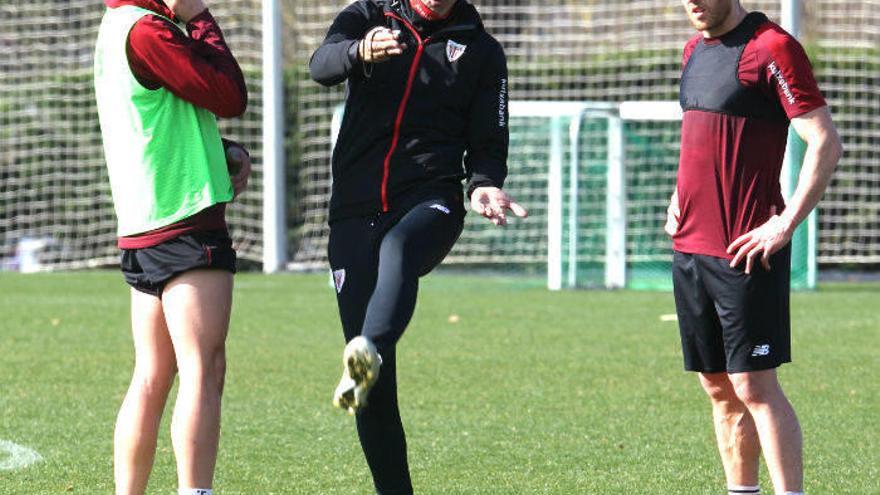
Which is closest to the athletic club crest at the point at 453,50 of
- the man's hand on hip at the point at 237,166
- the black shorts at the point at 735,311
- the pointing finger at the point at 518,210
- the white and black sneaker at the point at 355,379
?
the pointing finger at the point at 518,210

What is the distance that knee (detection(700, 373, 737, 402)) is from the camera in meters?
5.35

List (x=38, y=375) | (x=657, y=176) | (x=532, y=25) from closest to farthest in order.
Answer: (x=38, y=375), (x=657, y=176), (x=532, y=25)

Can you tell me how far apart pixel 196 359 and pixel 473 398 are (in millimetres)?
3534

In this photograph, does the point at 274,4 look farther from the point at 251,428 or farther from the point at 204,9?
the point at 204,9

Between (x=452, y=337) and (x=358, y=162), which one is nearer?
(x=358, y=162)

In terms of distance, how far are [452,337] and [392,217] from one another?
5555 millimetres

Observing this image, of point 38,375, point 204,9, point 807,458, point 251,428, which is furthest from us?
point 38,375

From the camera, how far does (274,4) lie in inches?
638

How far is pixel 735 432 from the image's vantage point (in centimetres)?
538

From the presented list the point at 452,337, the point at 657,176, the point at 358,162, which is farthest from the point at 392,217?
the point at 657,176

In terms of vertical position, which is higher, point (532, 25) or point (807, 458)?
point (532, 25)

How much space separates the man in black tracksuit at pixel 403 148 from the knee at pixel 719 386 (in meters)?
0.93

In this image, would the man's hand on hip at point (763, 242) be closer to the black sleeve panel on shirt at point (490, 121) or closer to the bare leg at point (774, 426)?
the bare leg at point (774, 426)

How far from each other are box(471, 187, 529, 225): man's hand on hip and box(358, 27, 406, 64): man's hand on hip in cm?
53
